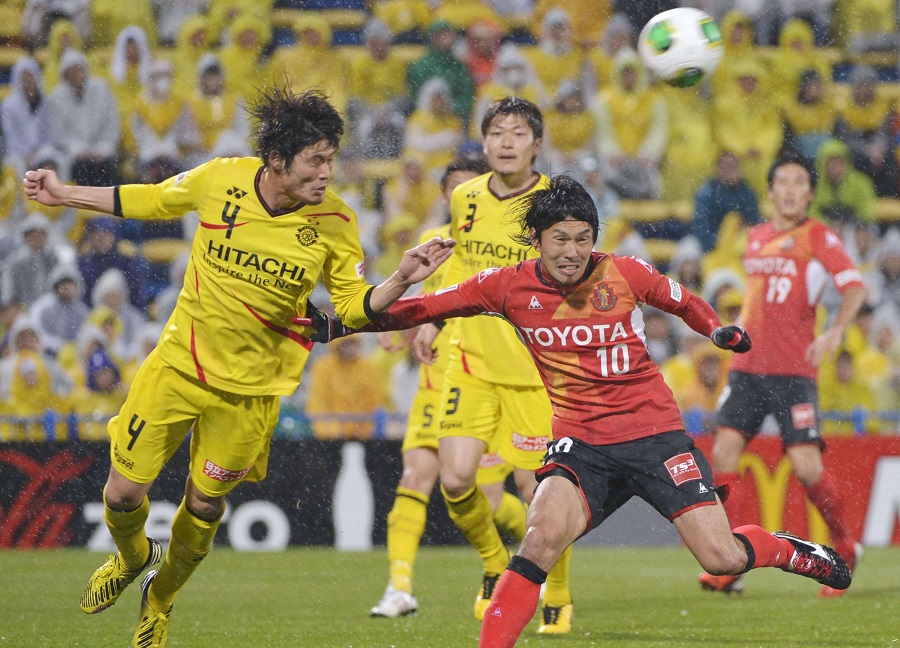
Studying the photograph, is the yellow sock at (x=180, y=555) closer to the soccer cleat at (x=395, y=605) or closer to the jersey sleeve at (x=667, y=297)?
the soccer cleat at (x=395, y=605)

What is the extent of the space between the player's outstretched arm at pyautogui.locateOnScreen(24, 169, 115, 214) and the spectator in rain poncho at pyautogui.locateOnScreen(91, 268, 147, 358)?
7.18 m

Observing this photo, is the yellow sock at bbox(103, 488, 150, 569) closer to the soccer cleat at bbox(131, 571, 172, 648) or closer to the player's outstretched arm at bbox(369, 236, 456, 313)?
the soccer cleat at bbox(131, 571, 172, 648)

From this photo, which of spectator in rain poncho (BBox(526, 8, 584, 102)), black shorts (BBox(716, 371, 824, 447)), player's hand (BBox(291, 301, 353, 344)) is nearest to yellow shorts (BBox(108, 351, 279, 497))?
player's hand (BBox(291, 301, 353, 344))

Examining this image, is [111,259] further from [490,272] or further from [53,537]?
[490,272]

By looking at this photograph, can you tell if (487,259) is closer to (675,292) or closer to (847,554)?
(675,292)

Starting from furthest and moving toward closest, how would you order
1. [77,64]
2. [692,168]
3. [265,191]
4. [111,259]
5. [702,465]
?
1. [692,168]
2. [77,64]
3. [111,259]
4. [265,191]
5. [702,465]

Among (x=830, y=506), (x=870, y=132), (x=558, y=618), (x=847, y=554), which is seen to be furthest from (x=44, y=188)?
(x=870, y=132)

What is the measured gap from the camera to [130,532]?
5.95 meters

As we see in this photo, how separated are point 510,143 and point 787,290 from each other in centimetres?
270

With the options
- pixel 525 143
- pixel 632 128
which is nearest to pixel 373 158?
pixel 632 128

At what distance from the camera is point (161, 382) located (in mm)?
5789

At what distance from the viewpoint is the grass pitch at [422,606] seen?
6434mm

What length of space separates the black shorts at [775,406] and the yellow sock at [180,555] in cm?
394

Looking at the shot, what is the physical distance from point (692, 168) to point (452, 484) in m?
8.75
